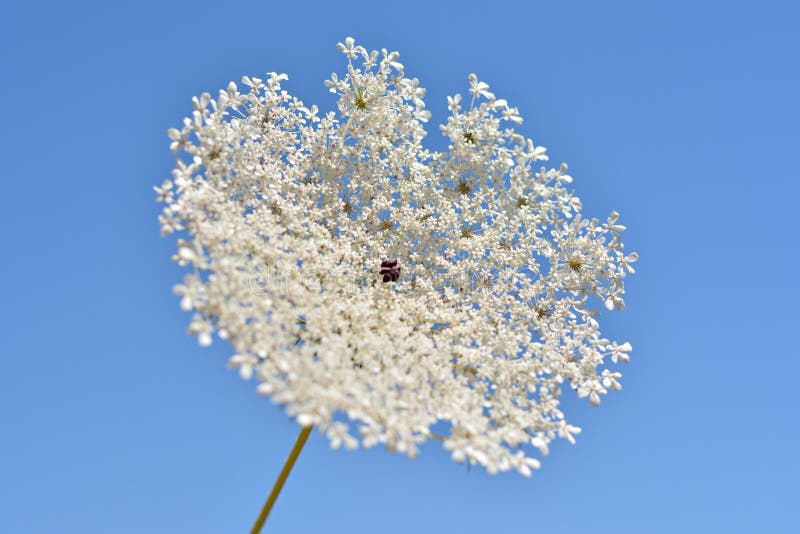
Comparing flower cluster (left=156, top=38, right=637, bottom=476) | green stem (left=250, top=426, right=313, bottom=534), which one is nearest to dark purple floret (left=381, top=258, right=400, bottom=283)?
flower cluster (left=156, top=38, right=637, bottom=476)

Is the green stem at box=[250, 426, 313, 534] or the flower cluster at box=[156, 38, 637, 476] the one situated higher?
the flower cluster at box=[156, 38, 637, 476]

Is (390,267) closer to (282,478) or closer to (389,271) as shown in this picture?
(389,271)

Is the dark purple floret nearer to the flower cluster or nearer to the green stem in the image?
the flower cluster

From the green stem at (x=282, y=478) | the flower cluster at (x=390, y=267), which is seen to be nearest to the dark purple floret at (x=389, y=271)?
the flower cluster at (x=390, y=267)

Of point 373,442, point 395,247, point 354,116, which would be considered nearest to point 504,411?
point 373,442

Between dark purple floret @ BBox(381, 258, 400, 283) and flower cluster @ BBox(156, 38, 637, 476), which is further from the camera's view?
dark purple floret @ BBox(381, 258, 400, 283)

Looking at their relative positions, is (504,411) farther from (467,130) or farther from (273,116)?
(273,116)

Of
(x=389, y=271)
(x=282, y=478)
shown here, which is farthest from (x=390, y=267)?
(x=282, y=478)
